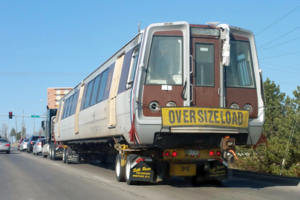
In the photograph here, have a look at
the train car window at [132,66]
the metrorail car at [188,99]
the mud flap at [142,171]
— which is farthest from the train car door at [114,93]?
the mud flap at [142,171]

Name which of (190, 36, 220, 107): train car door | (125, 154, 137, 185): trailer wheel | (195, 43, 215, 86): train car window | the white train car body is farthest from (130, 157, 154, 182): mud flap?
(195, 43, 215, 86): train car window

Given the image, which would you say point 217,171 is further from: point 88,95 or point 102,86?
point 88,95

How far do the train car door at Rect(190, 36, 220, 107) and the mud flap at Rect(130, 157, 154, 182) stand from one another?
195 cm

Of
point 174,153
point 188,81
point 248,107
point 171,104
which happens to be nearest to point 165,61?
point 188,81

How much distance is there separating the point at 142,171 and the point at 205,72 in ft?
8.88

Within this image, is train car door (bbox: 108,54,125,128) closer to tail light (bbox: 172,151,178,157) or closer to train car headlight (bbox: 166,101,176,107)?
tail light (bbox: 172,151,178,157)

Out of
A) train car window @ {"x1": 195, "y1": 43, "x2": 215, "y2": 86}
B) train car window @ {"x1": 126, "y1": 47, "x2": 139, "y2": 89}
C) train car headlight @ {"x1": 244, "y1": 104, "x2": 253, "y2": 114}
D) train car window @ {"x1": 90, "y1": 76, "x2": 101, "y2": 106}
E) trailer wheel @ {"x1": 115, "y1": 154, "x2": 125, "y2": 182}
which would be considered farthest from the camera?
train car window @ {"x1": 90, "y1": 76, "x2": 101, "y2": 106}

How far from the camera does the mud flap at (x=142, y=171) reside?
9.96m

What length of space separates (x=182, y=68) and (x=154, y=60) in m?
0.63

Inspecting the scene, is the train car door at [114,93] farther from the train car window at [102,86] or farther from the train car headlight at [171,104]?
the train car headlight at [171,104]

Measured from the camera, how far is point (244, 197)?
848cm

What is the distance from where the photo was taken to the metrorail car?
901cm

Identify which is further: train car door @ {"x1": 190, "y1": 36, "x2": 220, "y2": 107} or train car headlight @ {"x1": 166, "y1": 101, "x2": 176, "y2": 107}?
train car door @ {"x1": 190, "y1": 36, "x2": 220, "y2": 107}

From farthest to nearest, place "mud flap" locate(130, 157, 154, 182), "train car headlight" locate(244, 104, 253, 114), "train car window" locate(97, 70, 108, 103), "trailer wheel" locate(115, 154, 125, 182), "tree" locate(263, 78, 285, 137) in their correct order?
"tree" locate(263, 78, 285, 137), "train car window" locate(97, 70, 108, 103), "trailer wheel" locate(115, 154, 125, 182), "mud flap" locate(130, 157, 154, 182), "train car headlight" locate(244, 104, 253, 114)
